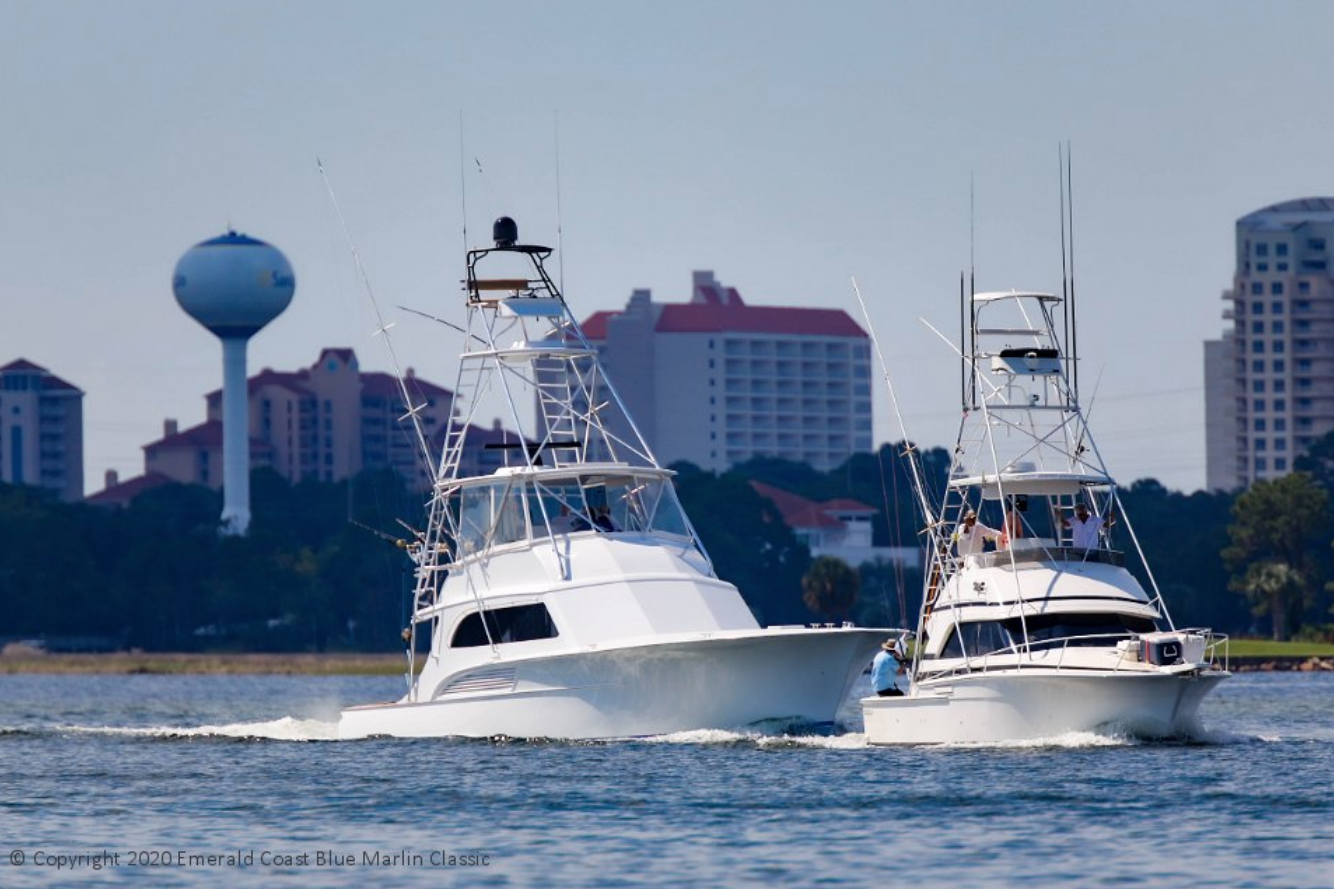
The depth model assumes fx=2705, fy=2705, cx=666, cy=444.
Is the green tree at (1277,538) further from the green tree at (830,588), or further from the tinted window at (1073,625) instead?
the tinted window at (1073,625)

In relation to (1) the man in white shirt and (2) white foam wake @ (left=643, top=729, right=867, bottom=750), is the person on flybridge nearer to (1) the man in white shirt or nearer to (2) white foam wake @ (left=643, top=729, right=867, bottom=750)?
(1) the man in white shirt

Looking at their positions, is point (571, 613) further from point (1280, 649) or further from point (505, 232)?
point (1280, 649)

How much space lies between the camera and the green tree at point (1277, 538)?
141 meters

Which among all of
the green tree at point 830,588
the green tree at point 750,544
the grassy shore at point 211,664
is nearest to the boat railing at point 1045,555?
the grassy shore at point 211,664

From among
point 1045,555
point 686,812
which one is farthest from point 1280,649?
point 686,812

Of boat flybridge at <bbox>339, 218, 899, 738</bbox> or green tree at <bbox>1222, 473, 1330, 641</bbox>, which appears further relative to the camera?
green tree at <bbox>1222, 473, 1330, 641</bbox>

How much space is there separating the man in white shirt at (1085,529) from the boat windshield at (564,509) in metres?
9.50

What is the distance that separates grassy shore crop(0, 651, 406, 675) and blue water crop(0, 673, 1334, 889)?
79673 millimetres

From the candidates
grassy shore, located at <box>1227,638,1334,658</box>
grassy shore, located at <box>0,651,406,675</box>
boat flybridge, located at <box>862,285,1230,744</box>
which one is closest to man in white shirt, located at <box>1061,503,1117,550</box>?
boat flybridge, located at <box>862,285,1230,744</box>

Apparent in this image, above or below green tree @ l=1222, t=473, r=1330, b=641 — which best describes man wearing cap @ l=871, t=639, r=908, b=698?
below

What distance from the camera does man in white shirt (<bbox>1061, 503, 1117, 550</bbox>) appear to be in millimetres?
A: 48969

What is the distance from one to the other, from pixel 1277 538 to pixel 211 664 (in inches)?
2253

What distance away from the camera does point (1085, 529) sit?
49031 millimetres

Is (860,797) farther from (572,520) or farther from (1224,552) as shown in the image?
(1224,552)
